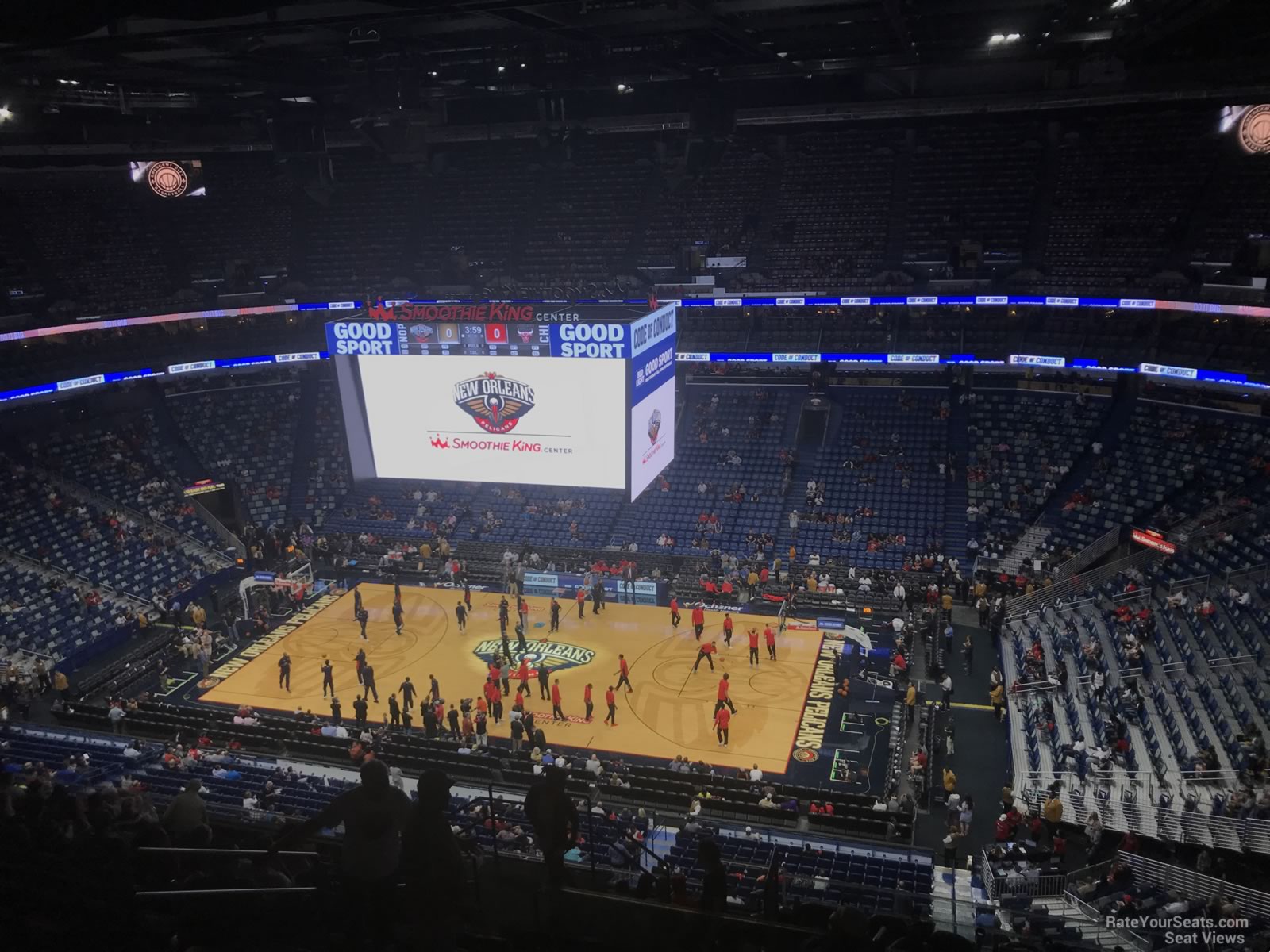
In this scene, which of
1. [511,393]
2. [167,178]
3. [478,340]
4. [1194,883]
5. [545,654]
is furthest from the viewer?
[167,178]

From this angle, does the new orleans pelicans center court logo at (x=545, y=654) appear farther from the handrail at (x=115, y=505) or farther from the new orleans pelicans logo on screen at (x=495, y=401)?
the handrail at (x=115, y=505)

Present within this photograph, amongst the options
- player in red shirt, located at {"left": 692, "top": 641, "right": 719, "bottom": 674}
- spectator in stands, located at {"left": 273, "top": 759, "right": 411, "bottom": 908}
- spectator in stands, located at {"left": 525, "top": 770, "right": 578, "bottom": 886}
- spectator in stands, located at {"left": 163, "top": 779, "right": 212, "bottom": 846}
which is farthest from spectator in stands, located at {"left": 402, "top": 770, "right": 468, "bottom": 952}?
player in red shirt, located at {"left": 692, "top": 641, "right": 719, "bottom": 674}

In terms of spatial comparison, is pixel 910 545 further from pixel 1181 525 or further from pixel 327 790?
pixel 327 790

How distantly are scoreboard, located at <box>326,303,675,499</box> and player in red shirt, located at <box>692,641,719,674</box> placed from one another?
5.55 m

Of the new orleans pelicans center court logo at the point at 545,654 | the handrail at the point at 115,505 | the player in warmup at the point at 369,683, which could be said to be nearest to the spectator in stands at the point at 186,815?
the player in warmup at the point at 369,683

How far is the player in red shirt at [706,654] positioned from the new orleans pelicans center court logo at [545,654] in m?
3.34

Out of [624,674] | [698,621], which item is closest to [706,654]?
[698,621]

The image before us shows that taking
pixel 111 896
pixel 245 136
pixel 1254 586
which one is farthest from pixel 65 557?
pixel 1254 586

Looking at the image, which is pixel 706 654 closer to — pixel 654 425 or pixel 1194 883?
pixel 654 425

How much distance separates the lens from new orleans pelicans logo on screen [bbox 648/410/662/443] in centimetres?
3077

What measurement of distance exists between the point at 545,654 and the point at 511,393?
8514mm

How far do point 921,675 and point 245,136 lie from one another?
981 inches

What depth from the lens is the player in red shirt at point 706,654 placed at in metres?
26.8

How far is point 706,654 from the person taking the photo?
88.5 feet
